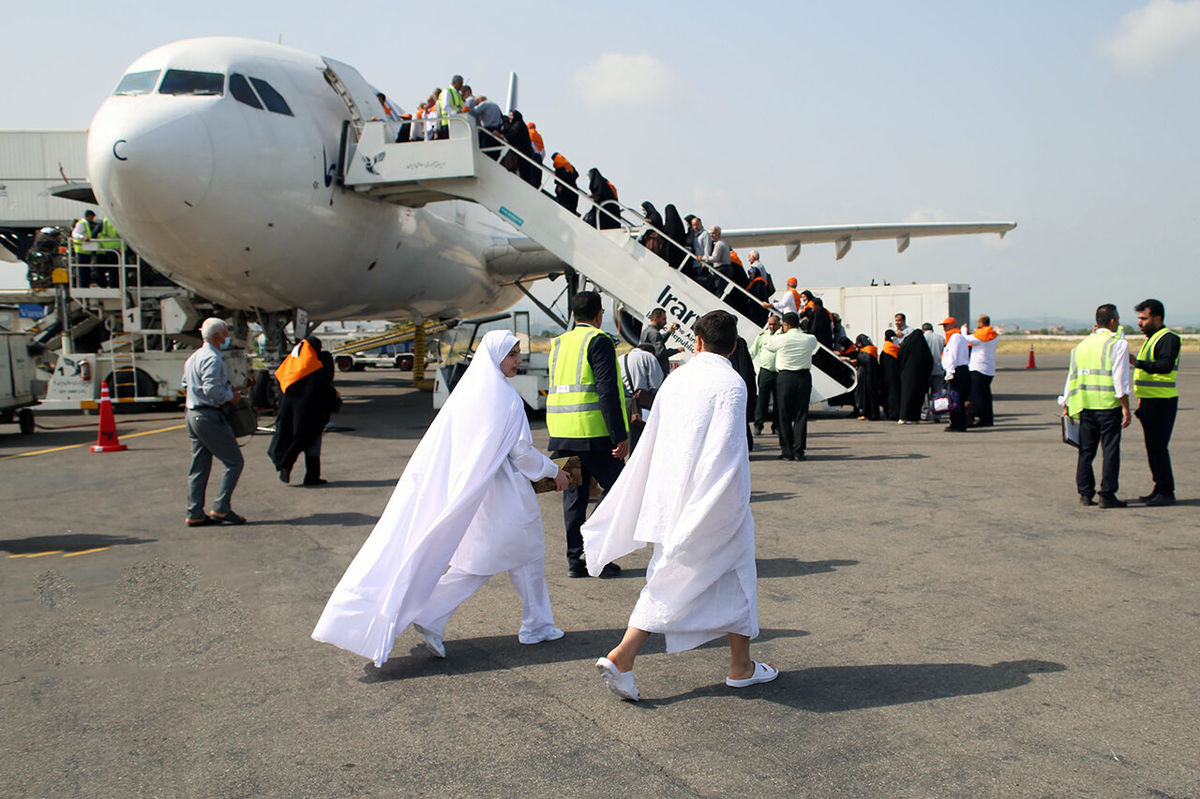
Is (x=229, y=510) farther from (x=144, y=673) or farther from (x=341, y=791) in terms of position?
(x=341, y=791)

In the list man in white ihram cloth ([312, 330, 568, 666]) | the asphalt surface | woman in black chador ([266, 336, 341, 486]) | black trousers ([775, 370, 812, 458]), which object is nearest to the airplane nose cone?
woman in black chador ([266, 336, 341, 486])

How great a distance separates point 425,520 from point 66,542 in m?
4.33

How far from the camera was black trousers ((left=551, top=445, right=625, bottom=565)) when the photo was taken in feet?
19.5

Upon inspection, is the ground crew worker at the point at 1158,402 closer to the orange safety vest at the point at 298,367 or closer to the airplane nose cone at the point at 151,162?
the orange safety vest at the point at 298,367

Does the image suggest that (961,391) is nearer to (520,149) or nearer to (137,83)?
(520,149)

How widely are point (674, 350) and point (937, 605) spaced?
884cm

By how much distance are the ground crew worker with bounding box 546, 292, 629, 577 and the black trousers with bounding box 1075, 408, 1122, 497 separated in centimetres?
431

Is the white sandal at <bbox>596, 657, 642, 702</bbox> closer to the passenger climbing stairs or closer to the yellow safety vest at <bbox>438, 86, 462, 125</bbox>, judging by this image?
the passenger climbing stairs

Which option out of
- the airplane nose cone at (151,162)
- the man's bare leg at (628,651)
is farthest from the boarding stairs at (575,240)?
the man's bare leg at (628,651)

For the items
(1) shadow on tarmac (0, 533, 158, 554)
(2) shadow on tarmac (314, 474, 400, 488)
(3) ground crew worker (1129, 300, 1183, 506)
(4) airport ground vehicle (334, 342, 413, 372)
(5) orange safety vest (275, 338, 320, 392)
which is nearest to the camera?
(1) shadow on tarmac (0, 533, 158, 554)

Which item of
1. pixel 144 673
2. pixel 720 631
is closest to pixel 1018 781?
pixel 720 631

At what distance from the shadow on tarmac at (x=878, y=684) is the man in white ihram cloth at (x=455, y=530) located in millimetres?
1040

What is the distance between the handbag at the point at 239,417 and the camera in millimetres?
7863

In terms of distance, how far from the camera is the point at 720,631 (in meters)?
3.88
